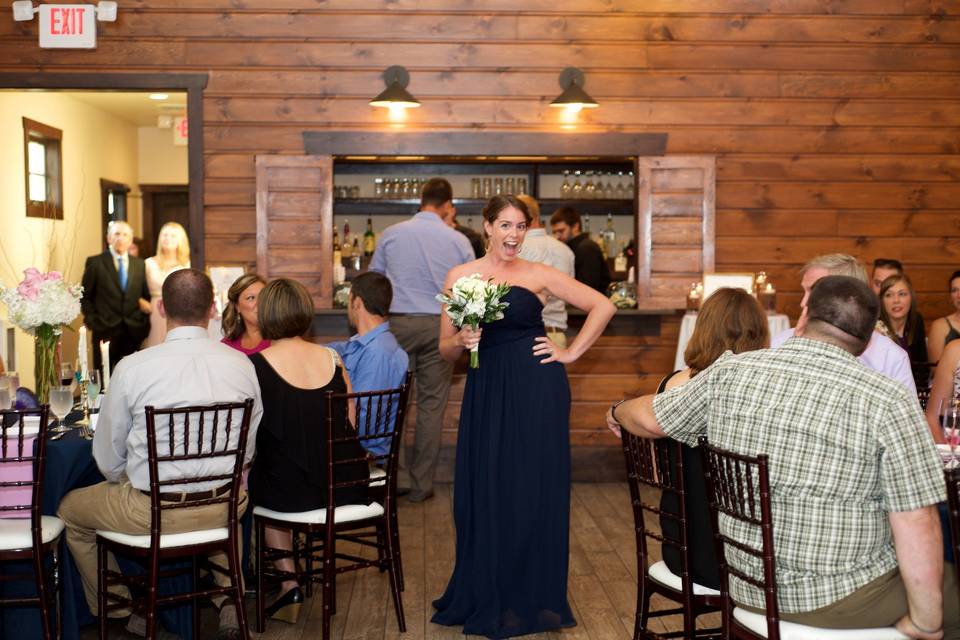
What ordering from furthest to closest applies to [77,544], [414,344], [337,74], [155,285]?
[155,285]
[337,74]
[414,344]
[77,544]

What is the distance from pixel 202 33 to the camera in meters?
7.09

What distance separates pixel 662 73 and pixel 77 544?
489 cm

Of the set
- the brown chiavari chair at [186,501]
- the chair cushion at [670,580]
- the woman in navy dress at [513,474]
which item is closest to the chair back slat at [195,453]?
the brown chiavari chair at [186,501]

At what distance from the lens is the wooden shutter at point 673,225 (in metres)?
7.20

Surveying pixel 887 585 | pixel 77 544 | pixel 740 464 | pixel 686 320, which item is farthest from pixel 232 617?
pixel 686 320

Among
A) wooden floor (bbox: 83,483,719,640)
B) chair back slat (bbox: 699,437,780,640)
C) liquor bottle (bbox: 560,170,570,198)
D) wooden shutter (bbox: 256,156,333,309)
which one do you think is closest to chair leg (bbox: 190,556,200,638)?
wooden floor (bbox: 83,483,719,640)

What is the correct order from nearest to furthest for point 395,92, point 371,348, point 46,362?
point 46,362
point 371,348
point 395,92

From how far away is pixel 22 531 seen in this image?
3.62 m

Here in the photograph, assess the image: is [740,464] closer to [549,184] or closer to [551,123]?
[551,123]

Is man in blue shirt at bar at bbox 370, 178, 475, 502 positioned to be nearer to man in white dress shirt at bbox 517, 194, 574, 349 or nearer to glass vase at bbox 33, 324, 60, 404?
man in white dress shirt at bbox 517, 194, 574, 349

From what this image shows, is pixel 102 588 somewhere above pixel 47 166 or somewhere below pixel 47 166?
Answer: below

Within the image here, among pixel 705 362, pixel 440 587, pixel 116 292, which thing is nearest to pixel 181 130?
pixel 116 292

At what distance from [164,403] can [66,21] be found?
4.32 meters

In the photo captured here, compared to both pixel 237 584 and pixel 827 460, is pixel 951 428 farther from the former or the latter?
pixel 237 584
